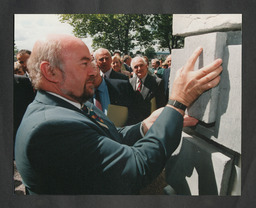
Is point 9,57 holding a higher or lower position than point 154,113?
higher

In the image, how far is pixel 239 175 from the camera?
54.7 inches

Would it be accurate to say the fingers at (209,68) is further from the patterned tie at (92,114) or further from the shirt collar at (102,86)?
the shirt collar at (102,86)

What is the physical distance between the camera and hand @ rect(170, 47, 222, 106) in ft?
4.07

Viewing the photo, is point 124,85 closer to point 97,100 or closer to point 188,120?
point 97,100

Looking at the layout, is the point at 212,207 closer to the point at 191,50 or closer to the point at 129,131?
the point at 129,131

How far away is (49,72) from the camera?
4.14 ft

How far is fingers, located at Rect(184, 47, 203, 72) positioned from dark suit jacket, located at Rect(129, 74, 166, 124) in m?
0.39

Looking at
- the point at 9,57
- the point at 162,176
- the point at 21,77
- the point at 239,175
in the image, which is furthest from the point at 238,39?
the point at 21,77

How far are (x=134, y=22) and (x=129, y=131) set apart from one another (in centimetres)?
79

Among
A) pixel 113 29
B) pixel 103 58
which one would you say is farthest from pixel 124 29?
pixel 103 58

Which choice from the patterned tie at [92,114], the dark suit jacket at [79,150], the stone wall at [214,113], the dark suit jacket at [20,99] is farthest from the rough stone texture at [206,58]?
the dark suit jacket at [20,99]

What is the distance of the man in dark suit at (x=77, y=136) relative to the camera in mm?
1126

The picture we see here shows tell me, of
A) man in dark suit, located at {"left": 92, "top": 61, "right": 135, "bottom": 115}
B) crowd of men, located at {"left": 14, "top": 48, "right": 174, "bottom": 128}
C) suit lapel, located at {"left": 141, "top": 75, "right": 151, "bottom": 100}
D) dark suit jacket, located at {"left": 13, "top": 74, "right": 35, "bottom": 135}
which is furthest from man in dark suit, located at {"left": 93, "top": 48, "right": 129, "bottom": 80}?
dark suit jacket, located at {"left": 13, "top": 74, "right": 35, "bottom": 135}

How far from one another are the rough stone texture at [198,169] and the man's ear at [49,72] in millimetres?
952
